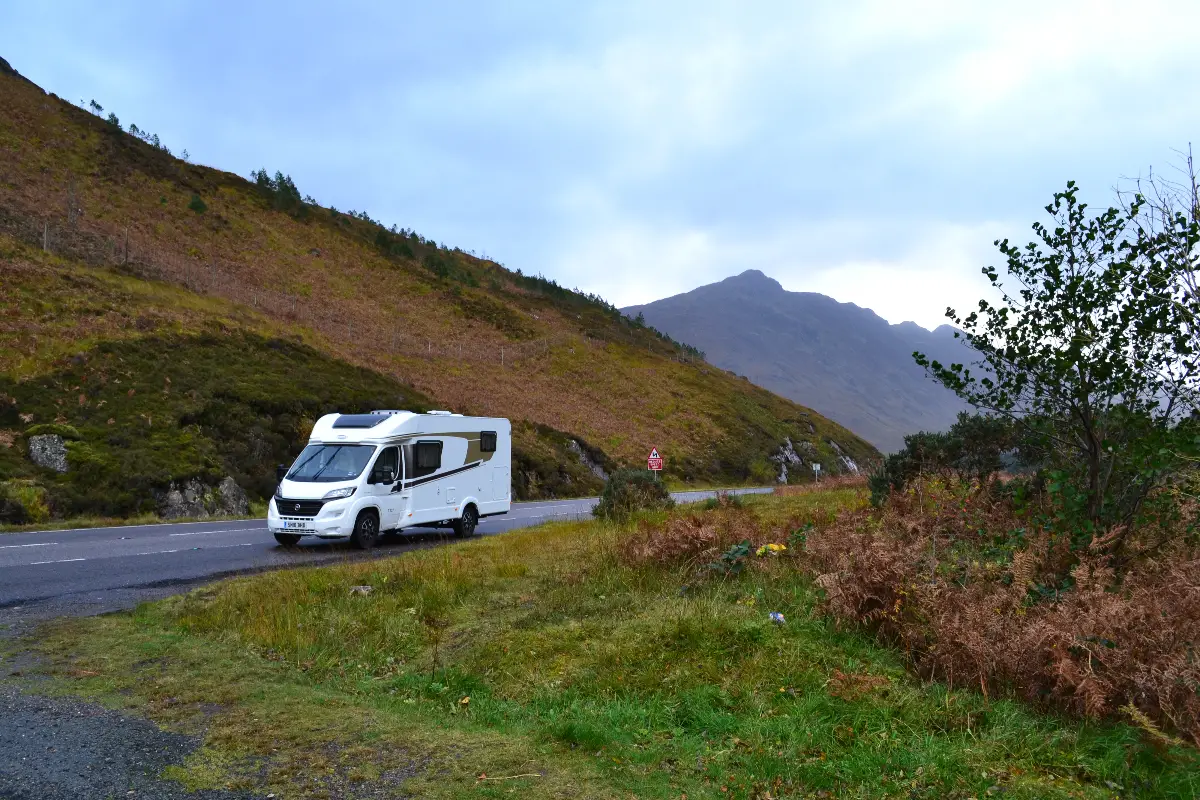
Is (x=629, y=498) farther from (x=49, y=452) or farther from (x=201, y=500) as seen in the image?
(x=49, y=452)

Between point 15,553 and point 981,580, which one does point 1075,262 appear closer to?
point 981,580

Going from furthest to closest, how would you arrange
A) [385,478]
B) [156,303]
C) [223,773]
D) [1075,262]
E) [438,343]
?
[438,343]
[156,303]
[385,478]
[1075,262]
[223,773]

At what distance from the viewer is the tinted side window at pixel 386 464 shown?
1580 centimetres

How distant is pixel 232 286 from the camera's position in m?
44.4

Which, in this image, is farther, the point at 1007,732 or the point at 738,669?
the point at 738,669

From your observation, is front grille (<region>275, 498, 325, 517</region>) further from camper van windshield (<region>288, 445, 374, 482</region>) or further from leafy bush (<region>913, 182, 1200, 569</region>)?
leafy bush (<region>913, 182, 1200, 569</region>)

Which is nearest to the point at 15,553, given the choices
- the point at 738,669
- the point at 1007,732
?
the point at 738,669

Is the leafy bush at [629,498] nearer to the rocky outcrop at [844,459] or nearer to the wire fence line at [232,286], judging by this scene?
the wire fence line at [232,286]

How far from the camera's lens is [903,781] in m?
4.16

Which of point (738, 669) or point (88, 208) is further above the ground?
point (88, 208)

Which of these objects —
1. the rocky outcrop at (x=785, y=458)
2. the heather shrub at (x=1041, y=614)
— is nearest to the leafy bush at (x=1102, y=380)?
the heather shrub at (x=1041, y=614)

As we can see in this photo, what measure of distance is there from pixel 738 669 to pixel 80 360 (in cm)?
2735

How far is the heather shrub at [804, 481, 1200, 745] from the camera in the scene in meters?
4.65

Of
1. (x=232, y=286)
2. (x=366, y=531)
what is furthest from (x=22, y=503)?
(x=232, y=286)
